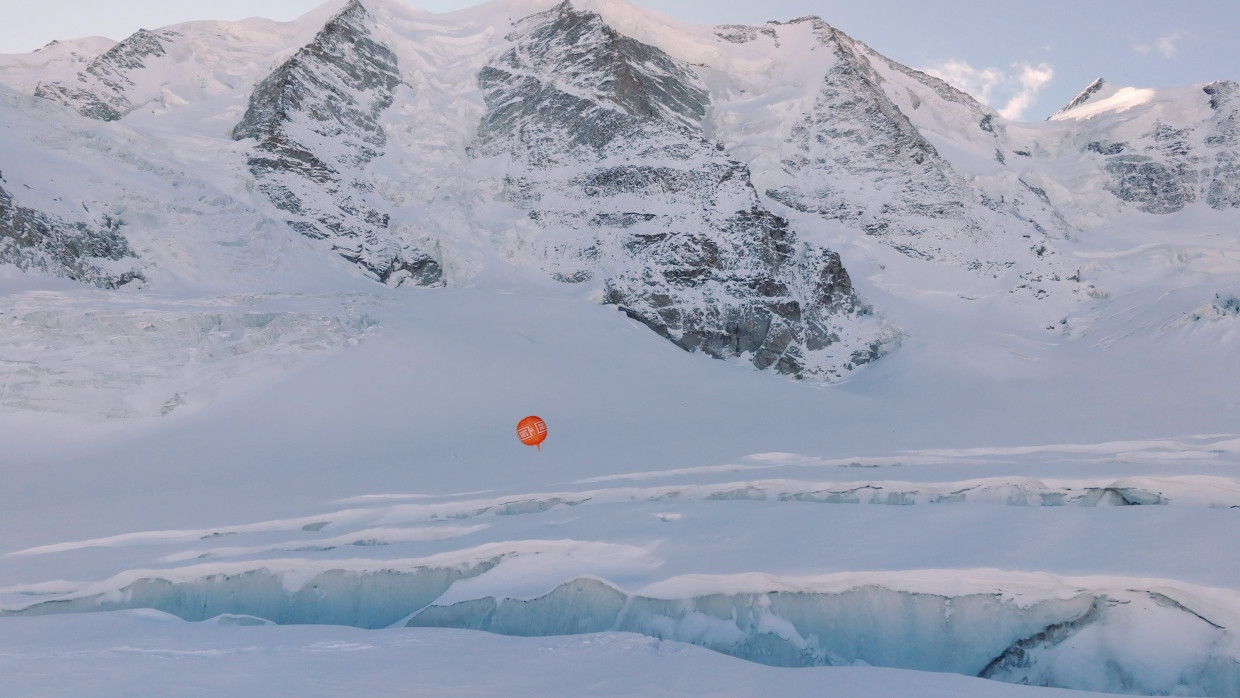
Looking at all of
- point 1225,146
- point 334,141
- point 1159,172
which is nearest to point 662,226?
point 334,141

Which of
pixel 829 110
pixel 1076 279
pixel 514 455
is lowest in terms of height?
pixel 514 455

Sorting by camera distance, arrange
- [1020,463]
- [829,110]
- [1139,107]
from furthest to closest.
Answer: [1139,107], [829,110], [1020,463]

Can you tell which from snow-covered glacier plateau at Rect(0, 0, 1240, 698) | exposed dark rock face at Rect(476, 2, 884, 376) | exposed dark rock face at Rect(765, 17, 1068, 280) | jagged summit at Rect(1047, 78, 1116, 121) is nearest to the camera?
snow-covered glacier plateau at Rect(0, 0, 1240, 698)

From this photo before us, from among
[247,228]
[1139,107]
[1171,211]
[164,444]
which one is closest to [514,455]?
[164,444]

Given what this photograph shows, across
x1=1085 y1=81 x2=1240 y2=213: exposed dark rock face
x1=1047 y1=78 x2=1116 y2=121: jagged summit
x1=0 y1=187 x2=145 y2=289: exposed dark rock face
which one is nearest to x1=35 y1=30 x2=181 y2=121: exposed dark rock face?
x1=0 y1=187 x2=145 y2=289: exposed dark rock face

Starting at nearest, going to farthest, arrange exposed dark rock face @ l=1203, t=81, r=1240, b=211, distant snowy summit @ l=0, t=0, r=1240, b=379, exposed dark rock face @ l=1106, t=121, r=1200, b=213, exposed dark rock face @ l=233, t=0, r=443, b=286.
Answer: distant snowy summit @ l=0, t=0, r=1240, b=379 < exposed dark rock face @ l=233, t=0, r=443, b=286 < exposed dark rock face @ l=1203, t=81, r=1240, b=211 < exposed dark rock face @ l=1106, t=121, r=1200, b=213

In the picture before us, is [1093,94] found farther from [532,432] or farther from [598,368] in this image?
[532,432]

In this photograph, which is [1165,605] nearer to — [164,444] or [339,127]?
[164,444]

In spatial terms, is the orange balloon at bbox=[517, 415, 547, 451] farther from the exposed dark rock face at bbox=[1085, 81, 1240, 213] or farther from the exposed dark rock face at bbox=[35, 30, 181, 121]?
the exposed dark rock face at bbox=[1085, 81, 1240, 213]
